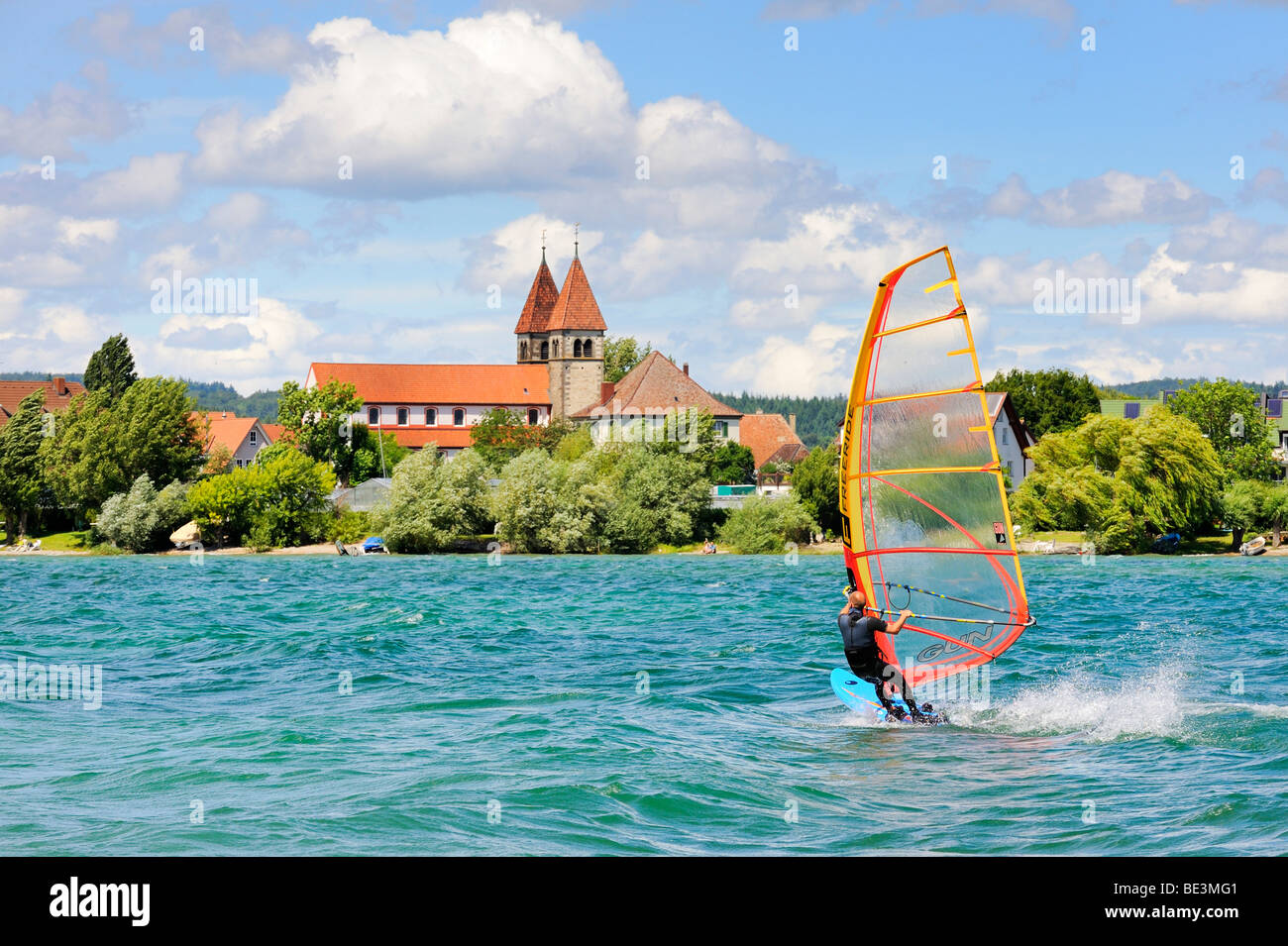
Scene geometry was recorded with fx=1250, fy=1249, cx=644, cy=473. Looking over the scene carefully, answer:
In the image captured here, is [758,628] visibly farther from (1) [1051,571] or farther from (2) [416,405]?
(2) [416,405]

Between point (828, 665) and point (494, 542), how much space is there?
39842 millimetres

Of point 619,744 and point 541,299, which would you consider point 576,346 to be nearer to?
point 541,299

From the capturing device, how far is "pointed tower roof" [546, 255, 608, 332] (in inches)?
4008

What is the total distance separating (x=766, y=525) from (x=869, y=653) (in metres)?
44.5

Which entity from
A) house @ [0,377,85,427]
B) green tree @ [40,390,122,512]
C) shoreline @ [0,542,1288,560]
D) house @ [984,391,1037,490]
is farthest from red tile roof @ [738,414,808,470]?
house @ [0,377,85,427]

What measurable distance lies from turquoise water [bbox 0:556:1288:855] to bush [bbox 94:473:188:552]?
34097 millimetres

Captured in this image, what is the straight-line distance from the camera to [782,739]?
1397 centimetres

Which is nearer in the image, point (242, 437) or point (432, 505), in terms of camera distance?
point (432, 505)

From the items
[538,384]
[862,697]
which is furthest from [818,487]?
[538,384]

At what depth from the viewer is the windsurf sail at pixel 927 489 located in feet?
45.0

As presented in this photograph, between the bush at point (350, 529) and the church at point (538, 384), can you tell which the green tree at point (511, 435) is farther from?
the bush at point (350, 529)

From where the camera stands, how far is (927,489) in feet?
46.9

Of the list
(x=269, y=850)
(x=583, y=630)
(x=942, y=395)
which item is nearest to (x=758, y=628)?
(x=583, y=630)

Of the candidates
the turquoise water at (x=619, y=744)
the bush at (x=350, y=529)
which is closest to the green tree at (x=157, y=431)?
the bush at (x=350, y=529)
